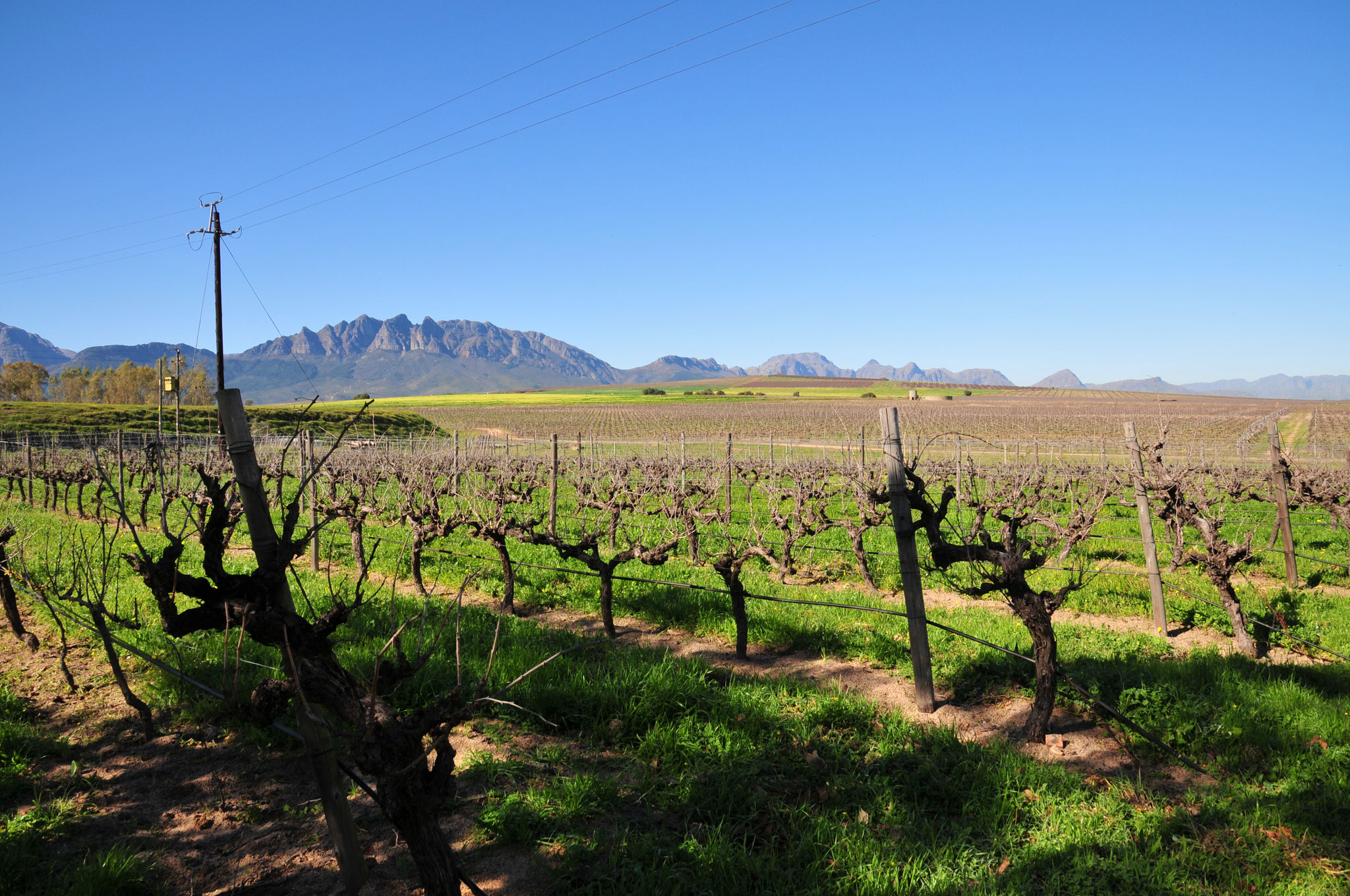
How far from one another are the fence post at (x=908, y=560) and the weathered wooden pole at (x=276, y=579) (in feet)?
12.3

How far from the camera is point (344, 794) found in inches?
112

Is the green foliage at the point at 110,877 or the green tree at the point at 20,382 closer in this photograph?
the green foliage at the point at 110,877

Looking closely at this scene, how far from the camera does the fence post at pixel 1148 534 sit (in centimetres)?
688

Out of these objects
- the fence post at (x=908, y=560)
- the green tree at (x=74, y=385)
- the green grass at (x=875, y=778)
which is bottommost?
the green grass at (x=875, y=778)

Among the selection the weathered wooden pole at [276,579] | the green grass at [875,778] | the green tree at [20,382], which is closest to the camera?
the weathered wooden pole at [276,579]

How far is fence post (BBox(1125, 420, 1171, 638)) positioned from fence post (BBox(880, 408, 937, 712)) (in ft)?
11.8

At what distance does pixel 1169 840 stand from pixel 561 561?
794 centimetres

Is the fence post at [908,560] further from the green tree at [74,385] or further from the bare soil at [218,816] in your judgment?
the green tree at [74,385]

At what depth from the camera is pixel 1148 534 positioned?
6941 millimetres

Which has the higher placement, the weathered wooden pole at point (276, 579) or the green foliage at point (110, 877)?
the weathered wooden pole at point (276, 579)

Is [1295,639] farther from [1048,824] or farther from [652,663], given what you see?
[652,663]

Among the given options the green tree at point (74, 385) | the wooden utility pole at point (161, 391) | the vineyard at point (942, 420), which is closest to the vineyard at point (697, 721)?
the wooden utility pole at point (161, 391)

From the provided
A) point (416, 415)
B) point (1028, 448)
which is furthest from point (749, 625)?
point (416, 415)

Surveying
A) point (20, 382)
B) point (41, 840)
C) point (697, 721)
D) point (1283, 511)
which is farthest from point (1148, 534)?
point (20, 382)
